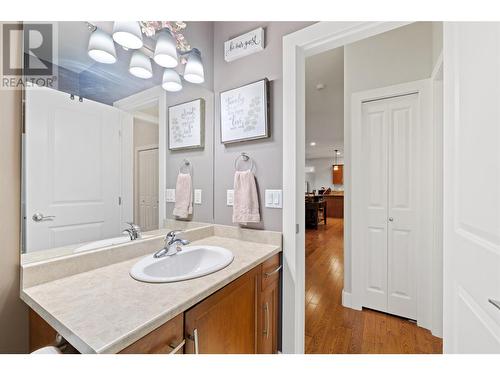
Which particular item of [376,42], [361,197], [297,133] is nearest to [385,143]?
[361,197]

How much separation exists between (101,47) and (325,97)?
3697 millimetres

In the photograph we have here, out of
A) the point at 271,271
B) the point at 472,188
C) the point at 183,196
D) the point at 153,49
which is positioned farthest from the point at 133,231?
the point at 472,188

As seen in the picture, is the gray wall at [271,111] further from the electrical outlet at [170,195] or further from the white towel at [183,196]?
the electrical outlet at [170,195]

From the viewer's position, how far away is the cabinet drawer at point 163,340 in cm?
61

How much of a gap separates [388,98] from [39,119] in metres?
2.37

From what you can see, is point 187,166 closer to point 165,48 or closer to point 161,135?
point 161,135

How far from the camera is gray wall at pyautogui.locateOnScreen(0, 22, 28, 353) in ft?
2.61

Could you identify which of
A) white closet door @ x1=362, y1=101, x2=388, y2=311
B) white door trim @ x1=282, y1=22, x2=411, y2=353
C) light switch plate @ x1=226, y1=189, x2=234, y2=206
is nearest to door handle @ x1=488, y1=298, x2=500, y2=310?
white door trim @ x1=282, y1=22, x2=411, y2=353

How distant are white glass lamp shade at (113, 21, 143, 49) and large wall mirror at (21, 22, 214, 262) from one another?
1 centimetres

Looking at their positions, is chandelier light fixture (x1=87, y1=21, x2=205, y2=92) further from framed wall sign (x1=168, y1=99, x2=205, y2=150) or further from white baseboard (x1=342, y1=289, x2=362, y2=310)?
white baseboard (x1=342, y1=289, x2=362, y2=310)

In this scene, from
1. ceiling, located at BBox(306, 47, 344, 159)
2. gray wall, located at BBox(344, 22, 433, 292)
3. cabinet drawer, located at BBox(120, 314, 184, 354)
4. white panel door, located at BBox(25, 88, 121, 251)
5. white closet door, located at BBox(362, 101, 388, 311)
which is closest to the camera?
cabinet drawer, located at BBox(120, 314, 184, 354)
